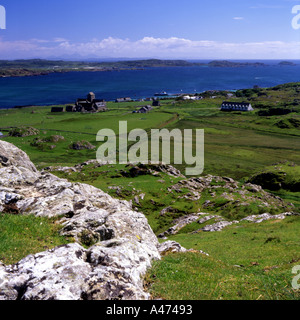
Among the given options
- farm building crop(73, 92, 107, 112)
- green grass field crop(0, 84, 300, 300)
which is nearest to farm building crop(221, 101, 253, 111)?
green grass field crop(0, 84, 300, 300)

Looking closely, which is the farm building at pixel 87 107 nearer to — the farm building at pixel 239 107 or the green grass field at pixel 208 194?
the green grass field at pixel 208 194

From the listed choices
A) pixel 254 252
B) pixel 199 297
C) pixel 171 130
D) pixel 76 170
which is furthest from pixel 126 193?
pixel 171 130

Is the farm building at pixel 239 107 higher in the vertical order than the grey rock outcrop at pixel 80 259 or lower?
higher

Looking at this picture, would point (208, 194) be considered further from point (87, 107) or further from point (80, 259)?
point (87, 107)

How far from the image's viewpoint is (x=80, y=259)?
14.1 meters

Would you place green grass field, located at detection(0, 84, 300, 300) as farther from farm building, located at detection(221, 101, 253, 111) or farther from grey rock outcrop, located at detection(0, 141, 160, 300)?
farm building, located at detection(221, 101, 253, 111)

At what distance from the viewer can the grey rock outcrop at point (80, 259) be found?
1165cm

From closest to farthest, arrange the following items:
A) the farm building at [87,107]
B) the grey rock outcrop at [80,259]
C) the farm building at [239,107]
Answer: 1. the grey rock outcrop at [80,259]
2. the farm building at [87,107]
3. the farm building at [239,107]

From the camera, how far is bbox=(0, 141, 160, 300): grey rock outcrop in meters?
11.6

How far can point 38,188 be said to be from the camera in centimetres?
2791

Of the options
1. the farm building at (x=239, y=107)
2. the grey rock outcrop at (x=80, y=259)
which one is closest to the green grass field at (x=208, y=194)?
the grey rock outcrop at (x=80, y=259)

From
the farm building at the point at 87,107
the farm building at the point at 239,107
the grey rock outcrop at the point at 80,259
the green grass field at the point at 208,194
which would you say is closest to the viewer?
the grey rock outcrop at the point at 80,259
